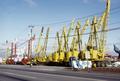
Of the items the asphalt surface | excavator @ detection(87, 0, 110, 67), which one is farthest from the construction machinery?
the asphalt surface

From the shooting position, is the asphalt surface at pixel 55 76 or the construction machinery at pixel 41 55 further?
the construction machinery at pixel 41 55

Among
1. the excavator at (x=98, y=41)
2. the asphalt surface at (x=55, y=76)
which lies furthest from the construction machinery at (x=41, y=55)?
the asphalt surface at (x=55, y=76)

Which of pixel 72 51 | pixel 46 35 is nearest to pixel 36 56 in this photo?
pixel 46 35

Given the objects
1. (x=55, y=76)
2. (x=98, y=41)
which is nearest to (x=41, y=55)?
(x=98, y=41)

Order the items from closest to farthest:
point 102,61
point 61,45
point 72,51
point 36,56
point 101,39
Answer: point 102,61 → point 101,39 → point 72,51 → point 61,45 → point 36,56

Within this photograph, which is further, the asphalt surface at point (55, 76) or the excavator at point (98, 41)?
the excavator at point (98, 41)

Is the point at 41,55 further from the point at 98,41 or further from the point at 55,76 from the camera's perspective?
the point at 55,76

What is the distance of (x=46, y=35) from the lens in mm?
125250

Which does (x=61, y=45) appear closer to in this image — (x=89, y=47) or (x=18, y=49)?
(x=89, y=47)

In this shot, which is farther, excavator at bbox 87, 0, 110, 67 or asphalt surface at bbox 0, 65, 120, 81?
excavator at bbox 87, 0, 110, 67

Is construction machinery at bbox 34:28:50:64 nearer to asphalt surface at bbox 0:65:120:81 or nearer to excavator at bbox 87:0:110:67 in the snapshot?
excavator at bbox 87:0:110:67

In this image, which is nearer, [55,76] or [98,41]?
[55,76]

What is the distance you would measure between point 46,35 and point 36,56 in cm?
1135

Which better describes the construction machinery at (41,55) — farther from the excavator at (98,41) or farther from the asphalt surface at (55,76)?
the asphalt surface at (55,76)
